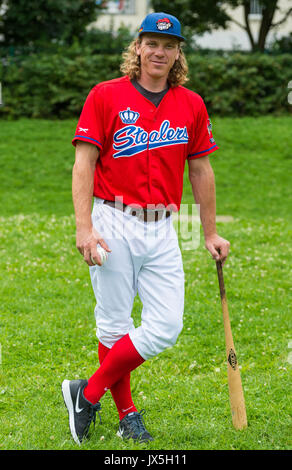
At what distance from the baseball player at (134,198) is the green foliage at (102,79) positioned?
563 inches

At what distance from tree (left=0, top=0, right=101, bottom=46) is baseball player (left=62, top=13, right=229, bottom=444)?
15053 mm

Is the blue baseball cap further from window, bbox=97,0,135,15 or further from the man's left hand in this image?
window, bbox=97,0,135,15

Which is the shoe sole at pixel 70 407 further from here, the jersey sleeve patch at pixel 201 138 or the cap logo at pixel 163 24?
the cap logo at pixel 163 24

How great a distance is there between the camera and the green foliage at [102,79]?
18.0 meters

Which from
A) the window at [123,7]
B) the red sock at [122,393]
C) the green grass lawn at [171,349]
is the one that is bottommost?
the green grass lawn at [171,349]

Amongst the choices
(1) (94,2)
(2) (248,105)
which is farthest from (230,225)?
(1) (94,2)

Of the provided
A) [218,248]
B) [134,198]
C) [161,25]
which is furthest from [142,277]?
[161,25]

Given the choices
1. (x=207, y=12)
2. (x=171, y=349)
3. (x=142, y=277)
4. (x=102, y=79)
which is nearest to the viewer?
(x=142, y=277)

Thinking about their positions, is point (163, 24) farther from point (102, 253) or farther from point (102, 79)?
point (102, 79)

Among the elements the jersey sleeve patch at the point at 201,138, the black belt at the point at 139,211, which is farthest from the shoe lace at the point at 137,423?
the jersey sleeve patch at the point at 201,138

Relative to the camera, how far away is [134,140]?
3.90 m

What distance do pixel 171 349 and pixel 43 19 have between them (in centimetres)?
1523

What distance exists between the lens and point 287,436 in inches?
166

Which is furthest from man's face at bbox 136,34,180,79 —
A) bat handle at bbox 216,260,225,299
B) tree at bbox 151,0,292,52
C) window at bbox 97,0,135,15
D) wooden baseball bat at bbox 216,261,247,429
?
window at bbox 97,0,135,15
